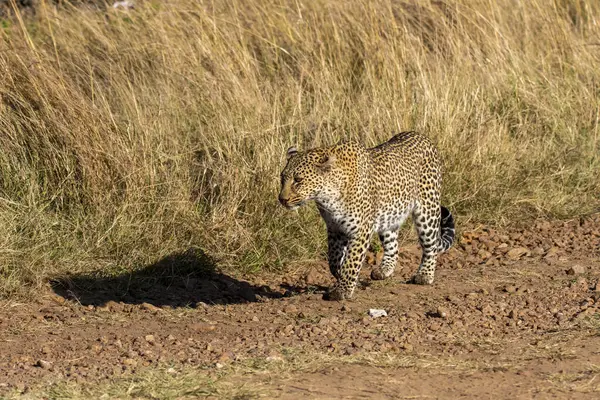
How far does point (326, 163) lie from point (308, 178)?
16 centimetres

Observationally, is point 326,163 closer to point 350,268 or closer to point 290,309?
point 350,268

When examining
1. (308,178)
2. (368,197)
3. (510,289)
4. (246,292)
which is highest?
(308,178)

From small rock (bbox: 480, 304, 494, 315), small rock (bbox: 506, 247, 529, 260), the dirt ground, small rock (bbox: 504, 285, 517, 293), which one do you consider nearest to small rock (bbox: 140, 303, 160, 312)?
the dirt ground

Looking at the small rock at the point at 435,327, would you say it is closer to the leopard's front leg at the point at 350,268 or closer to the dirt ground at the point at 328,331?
the dirt ground at the point at 328,331

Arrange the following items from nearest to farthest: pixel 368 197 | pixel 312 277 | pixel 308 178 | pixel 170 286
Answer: pixel 308 178, pixel 368 197, pixel 170 286, pixel 312 277

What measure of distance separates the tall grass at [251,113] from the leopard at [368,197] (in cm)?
77

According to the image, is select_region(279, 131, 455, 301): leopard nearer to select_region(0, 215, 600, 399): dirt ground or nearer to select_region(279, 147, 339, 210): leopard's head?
select_region(279, 147, 339, 210): leopard's head

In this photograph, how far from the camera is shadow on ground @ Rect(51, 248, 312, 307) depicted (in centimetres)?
721

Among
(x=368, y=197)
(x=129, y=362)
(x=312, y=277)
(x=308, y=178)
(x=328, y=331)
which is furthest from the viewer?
(x=312, y=277)

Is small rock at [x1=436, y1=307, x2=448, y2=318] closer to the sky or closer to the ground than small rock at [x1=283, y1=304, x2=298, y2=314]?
closer to the sky

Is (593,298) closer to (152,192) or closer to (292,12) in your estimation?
(152,192)

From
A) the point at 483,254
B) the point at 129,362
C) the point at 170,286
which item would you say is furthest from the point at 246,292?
the point at 129,362

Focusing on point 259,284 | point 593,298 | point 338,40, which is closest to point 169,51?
point 338,40

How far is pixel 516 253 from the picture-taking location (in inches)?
327
